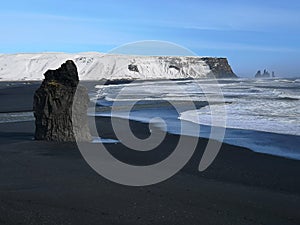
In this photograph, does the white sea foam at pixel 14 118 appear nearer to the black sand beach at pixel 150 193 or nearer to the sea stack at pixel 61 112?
the sea stack at pixel 61 112

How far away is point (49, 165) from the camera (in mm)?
9109

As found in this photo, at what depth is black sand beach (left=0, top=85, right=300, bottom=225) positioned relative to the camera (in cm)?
567

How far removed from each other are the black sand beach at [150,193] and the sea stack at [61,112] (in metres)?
1.84

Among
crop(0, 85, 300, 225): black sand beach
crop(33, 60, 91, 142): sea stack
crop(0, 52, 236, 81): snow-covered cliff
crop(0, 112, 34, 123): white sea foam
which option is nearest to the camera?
crop(0, 85, 300, 225): black sand beach

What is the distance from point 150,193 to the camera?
6.89m

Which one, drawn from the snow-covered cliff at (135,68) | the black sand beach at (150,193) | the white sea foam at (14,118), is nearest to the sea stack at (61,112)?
the black sand beach at (150,193)

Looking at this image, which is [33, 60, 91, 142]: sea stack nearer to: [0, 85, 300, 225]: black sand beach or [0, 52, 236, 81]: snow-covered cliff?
[0, 85, 300, 225]: black sand beach

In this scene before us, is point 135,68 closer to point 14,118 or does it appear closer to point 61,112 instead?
point 14,118

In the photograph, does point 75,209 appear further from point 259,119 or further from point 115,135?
point 259,119

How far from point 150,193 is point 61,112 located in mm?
6400

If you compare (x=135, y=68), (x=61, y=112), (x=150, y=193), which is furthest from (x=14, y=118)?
(x=135, y=68)

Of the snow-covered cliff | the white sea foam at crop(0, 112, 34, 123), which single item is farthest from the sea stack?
the snow-covered cliff

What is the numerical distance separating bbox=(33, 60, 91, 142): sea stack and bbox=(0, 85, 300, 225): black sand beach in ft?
6.04

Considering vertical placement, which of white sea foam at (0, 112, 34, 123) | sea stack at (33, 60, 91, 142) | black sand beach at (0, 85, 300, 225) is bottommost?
white sea foam at (0, 112, 34, 123)
